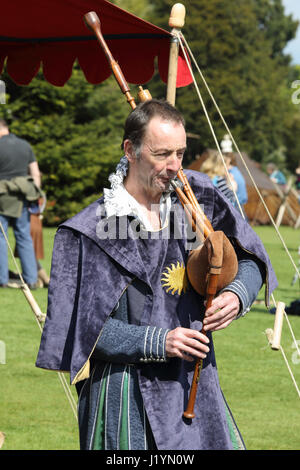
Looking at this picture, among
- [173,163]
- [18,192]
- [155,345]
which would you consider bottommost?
[18,192]

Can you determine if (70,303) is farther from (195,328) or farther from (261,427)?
(261,427)

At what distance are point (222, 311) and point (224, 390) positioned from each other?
333cm

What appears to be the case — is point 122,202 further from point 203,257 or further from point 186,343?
point 186,343

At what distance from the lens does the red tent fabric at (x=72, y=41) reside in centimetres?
401

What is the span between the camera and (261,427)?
492cm

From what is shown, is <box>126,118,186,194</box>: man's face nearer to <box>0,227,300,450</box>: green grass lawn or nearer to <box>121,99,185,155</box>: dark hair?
<box>121,99,185,155</box>: dark hair

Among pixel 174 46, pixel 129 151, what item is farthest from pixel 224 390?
pixel 129 151

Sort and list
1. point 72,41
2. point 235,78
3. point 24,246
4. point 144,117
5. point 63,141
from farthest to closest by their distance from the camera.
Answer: point 235,78, point 63,141, point 24,246, point 72,41, point 144,117

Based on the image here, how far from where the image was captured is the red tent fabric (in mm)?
4012

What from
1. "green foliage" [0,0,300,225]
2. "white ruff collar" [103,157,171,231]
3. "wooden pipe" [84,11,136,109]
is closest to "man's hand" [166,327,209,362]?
"white ruff collar" [103,157,171,231]

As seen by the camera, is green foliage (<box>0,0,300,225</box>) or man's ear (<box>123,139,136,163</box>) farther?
green foliage (<box>0,0,300,225</box>)

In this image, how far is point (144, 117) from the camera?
2496mm

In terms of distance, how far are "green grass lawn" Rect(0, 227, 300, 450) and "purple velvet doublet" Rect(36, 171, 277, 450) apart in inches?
80.1
